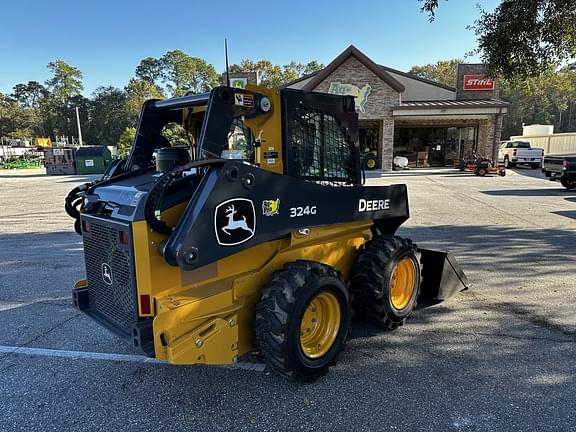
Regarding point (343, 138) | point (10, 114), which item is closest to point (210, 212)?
point (343, 138)

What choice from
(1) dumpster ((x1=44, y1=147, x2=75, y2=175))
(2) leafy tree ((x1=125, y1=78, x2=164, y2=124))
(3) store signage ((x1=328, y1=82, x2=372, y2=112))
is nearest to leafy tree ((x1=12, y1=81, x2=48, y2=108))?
(2) leafy tree ((x1=125, y1=78, x2=164, y2=124))

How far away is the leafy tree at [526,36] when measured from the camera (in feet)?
28.6

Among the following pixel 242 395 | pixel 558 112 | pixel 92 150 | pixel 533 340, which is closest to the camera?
pixel 242 395

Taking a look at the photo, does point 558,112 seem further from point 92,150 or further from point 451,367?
point 451,367

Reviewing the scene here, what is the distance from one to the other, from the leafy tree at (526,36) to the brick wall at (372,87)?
52.3 ft

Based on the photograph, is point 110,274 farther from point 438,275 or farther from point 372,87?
point 372,87

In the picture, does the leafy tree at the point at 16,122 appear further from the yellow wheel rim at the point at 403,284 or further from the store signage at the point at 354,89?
the yellow wheel rim at the point at 403,284

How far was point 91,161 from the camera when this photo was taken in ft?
103

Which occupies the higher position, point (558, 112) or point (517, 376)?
point (558, 112)

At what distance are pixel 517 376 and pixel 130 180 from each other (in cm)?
371

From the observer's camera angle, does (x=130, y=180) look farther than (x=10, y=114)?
No

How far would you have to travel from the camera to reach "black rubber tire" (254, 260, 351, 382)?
10.1ft

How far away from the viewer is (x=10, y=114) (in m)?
88.6

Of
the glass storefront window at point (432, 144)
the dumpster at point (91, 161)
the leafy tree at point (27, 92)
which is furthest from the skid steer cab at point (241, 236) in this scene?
the leafy tree at point (27, 92)
